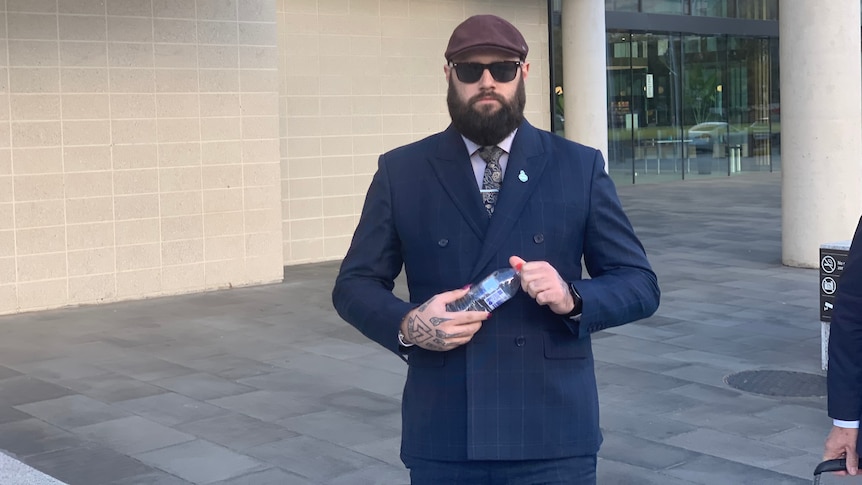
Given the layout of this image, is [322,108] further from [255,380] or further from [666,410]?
[666,410]

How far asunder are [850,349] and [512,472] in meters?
0.93

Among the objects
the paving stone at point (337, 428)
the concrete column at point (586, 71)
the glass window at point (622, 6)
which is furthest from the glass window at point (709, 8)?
the paving stone at point (337, 428)

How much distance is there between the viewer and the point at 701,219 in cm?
1783

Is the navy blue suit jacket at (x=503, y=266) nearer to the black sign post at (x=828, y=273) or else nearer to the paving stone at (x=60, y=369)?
the black sign post at (x=828, y=273)

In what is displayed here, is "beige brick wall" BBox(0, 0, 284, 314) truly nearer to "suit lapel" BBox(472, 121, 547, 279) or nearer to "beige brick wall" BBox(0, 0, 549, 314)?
"beige brick wall" BBox(0, 0, 549, 314)

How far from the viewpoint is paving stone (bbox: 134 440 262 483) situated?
5.77 m

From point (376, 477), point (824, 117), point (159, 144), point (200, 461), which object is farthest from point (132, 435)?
point (824, 117)

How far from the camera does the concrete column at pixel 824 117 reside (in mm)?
12062

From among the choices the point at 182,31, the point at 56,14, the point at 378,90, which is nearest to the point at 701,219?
the point at 378,90

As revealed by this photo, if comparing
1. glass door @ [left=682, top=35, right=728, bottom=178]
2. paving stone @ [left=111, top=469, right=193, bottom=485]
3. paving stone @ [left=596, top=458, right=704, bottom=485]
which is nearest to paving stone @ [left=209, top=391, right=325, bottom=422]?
paving stone @ [left=111, top=469, right=193, bottom=485]

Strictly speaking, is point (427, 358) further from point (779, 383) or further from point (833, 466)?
point (779, 383)

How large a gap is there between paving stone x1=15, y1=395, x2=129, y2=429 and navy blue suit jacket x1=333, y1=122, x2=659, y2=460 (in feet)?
14.3

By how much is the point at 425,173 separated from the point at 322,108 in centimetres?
1121

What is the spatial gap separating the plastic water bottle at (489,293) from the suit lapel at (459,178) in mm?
233
